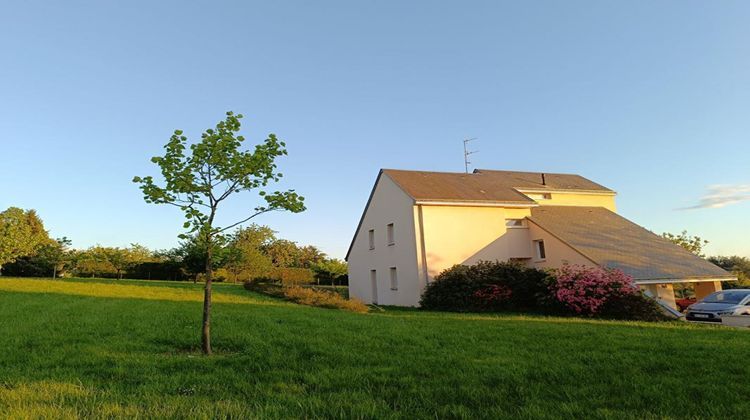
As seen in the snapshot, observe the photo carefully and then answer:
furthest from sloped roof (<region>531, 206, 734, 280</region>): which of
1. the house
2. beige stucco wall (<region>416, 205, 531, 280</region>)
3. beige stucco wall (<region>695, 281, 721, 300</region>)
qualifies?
beige stucco wall (<region>416, 205, 531, 280</region>)

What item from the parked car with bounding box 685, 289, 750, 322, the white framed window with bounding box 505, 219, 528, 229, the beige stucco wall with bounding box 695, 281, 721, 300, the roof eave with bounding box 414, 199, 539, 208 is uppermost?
the roof eave with bounding box 414, 199, 539, 208

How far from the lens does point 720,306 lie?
16.3m

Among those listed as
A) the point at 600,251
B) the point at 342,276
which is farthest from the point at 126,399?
the point at 342,276

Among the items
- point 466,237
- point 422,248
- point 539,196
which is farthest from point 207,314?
point 539,196

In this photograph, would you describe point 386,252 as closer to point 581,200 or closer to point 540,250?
point 540,250

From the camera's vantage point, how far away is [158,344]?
7.87 m

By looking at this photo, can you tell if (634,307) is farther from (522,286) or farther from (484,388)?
(484,388)

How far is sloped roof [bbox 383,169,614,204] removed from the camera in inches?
900

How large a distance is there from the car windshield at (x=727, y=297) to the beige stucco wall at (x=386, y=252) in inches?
462

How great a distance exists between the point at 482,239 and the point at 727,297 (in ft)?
33.1

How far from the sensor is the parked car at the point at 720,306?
51.8ft

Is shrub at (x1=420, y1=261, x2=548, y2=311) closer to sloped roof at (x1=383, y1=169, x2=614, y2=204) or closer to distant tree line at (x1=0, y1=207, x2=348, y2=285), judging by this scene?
sloped roof at (x1=383, y1=169, x2=614, y2=204)

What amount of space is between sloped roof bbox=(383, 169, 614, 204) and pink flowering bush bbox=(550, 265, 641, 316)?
270 inches

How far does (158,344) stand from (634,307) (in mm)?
15771
